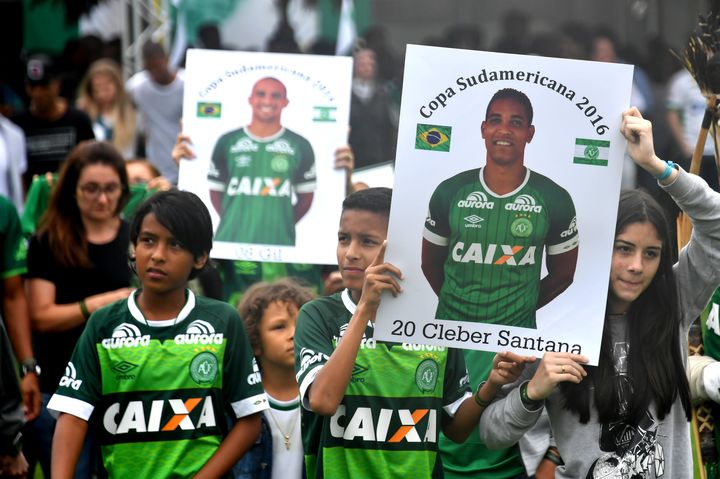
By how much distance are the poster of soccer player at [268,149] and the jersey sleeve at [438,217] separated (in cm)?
218

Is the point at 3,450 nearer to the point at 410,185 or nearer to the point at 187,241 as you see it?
the point at 187,241

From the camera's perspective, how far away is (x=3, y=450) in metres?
5.74

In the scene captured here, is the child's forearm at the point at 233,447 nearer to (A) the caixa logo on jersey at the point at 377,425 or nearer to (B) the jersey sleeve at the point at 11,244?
(A) the caixa logo on jersey at the point at 377,425

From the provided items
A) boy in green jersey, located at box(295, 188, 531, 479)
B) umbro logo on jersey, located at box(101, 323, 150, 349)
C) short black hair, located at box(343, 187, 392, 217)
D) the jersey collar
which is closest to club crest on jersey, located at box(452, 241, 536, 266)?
boy in green jersey, located at box(295, 188, 531, 479)

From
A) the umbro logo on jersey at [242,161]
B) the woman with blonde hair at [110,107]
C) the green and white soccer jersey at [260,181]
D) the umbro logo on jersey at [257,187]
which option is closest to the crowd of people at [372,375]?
the green and white soccer jersey at [260,181]

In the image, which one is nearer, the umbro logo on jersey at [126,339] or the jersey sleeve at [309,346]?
the jersey sleeve at [309,346]

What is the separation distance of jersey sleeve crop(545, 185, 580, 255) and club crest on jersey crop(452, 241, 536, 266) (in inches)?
4.0

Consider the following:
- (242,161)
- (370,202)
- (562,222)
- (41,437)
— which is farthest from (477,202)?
(41,437)

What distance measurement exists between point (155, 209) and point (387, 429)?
1143 millimetres

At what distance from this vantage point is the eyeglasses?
7.09 m

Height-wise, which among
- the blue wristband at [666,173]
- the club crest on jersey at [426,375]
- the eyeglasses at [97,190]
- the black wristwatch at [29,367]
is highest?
the blue wristband at [666,173]

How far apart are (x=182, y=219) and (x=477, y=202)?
1099 mm

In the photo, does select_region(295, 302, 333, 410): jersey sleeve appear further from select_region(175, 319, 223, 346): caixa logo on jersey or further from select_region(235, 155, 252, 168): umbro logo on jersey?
select_region(235, 155, 252, 168): umbro logo on jersey

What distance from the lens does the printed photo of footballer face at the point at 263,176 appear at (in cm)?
687
